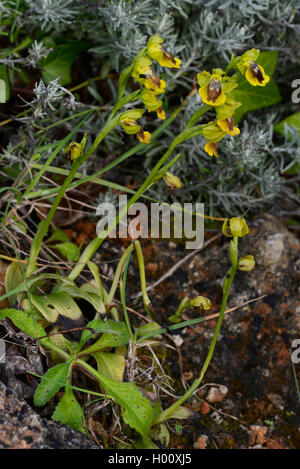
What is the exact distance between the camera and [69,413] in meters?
1.28

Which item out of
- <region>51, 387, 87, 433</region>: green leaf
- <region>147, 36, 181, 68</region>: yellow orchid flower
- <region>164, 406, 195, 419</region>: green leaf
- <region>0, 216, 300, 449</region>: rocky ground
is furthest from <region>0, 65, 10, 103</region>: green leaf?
<region>164, 406, 195, 419</region>: green leaf

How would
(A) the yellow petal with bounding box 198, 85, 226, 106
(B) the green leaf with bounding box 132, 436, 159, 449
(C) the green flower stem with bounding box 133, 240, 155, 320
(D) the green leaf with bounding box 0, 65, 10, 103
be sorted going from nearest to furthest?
1. (A) the yellow petal with bounding box 198, 85, 226, 106
2. (B) the green leaf with bounding box 132, 436, 159, 449
3. (C) the green flower stem with bounding box 133, 240, 155, 320
4. (D) the green leaf with bounding box 0, 65, 10, 103

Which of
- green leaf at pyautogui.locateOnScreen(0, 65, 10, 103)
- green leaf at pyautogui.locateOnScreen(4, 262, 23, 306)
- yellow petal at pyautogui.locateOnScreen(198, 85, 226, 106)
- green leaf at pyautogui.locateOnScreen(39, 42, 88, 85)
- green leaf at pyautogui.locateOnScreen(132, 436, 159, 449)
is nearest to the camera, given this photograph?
yellow petal at pyautogui.locateOnScreen(198, 85, 226, 106)

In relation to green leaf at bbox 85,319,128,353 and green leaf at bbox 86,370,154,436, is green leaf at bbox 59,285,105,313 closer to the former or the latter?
green leaf at bbox 85,319,128,353

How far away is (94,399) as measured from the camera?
147cm

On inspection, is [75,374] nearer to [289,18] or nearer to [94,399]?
[94,399]

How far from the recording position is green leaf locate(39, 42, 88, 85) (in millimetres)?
1999

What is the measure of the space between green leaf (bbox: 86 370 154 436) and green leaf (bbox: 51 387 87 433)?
9cm

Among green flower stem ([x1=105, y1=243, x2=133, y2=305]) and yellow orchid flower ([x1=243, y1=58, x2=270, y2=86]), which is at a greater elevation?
yellow orchid flower ([x1=243, y1=58, x2=270, y2=86])

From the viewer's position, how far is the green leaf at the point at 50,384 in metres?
1.28

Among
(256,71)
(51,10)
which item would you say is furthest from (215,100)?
(51,10)

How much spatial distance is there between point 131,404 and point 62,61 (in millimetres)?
1349

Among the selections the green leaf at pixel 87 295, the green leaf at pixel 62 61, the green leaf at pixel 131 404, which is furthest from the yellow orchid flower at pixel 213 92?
the green leaf at pixel 62 61

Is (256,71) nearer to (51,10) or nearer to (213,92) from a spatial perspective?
(213,92)
